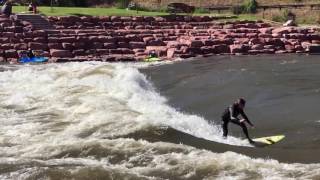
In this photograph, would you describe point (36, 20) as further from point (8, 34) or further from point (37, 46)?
point (37, 46)

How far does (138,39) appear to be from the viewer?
39875 millimetres

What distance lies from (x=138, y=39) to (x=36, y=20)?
7.33m

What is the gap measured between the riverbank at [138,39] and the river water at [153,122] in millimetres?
6333

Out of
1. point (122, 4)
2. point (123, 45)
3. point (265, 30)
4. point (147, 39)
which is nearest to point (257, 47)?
point (265, 30)

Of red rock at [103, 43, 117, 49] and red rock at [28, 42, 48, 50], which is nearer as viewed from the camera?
red rock at [28, 42, 48, 50]

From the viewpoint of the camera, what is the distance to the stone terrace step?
131 ft

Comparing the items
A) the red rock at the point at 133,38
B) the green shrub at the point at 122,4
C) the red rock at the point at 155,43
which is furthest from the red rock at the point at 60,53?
the green shrub at the point at 122,4

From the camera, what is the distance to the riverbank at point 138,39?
3709cm

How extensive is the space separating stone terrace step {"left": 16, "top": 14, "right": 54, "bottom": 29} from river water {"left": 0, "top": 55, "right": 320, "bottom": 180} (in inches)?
376

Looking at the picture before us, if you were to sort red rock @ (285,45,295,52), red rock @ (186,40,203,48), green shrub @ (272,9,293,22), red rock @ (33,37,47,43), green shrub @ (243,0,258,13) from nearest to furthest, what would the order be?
red rock @ (33,37,47,43), red rock @ (186,40,203,48), red rock @ (285,45,295,52), green shrub @ (272,9,293,22), green shrub @ (243,0,258,13)

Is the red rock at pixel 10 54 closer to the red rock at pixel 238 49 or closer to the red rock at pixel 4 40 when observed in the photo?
the red rock at pixel 4 40

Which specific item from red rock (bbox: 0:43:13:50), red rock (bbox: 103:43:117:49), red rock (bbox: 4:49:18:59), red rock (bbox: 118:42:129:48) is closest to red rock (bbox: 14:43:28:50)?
red rock (bbox: 0:43:13:50)

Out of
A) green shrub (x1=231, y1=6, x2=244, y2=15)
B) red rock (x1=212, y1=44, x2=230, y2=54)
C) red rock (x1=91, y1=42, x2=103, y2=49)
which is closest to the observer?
red rock (x1=91, y1=42, x2=103, y2=49)

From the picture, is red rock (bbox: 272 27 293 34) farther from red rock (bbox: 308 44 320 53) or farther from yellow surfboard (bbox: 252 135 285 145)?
yellow surfboard (bbox: 252 135 285 145)
